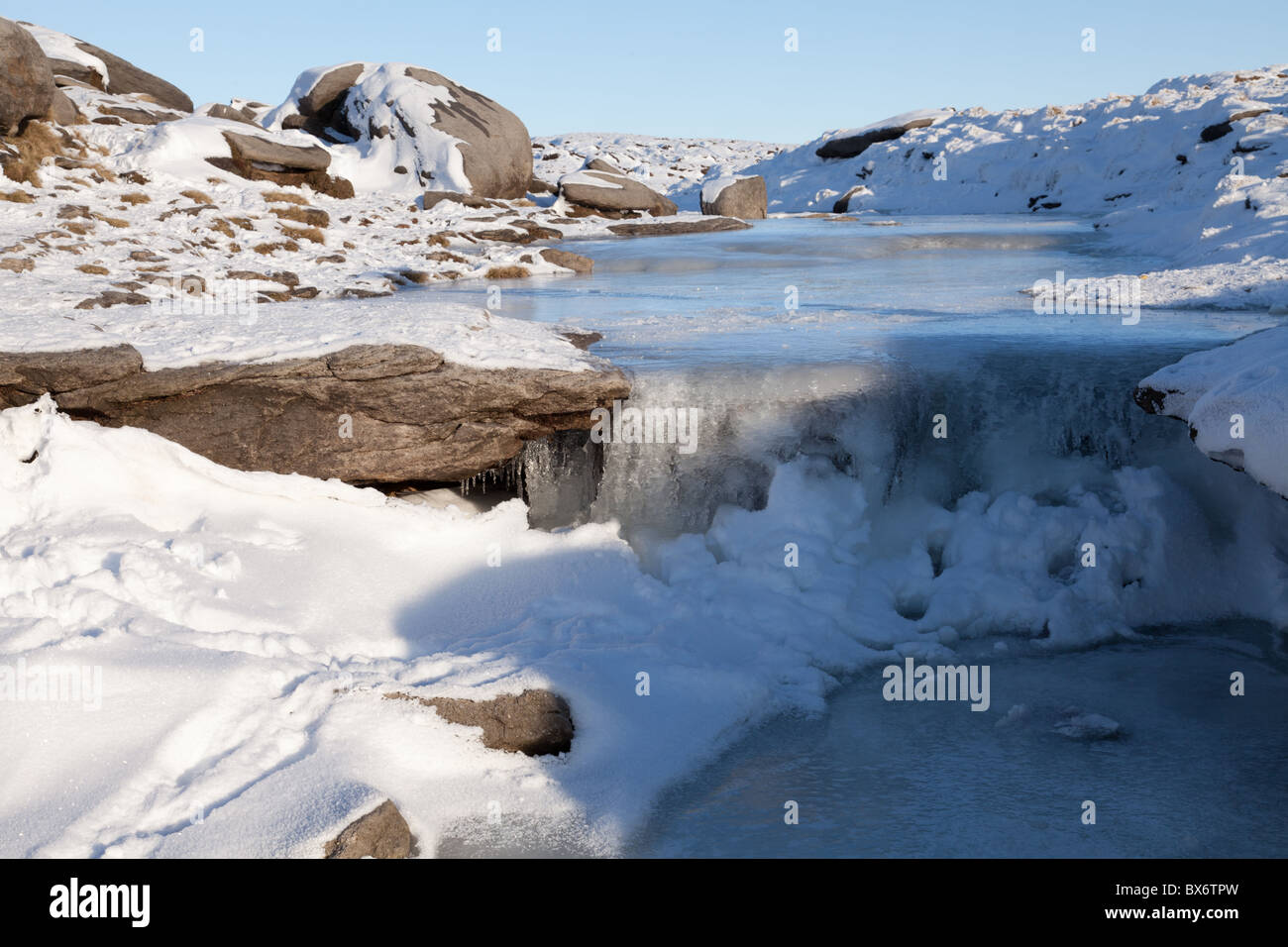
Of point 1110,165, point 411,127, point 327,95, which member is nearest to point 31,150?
point 411,127

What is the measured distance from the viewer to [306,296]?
8867 millimetres

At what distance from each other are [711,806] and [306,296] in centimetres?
671

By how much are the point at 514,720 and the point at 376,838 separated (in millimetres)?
831

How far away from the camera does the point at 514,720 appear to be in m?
3.82

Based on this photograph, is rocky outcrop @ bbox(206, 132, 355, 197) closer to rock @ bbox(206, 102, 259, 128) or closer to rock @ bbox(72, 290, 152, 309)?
rock @ bbox(206, 102, 259, 128)

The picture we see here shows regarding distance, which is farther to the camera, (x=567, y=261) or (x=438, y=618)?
(x=567, y=261)

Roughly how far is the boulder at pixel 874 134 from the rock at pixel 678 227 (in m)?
10.9

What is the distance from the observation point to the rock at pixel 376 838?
2986 millimetres

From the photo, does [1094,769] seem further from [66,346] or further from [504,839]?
[66,346]

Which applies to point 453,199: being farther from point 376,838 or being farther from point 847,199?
point 376,838

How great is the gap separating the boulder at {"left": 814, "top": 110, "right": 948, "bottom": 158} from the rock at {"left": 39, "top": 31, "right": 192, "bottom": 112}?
1664 centimetres

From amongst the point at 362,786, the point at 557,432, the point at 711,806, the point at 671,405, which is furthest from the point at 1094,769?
the point at 557,432

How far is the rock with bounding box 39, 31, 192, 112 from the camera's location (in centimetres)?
1648

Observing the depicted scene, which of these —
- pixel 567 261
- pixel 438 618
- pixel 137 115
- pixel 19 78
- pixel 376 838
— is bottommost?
pixel 376 838
